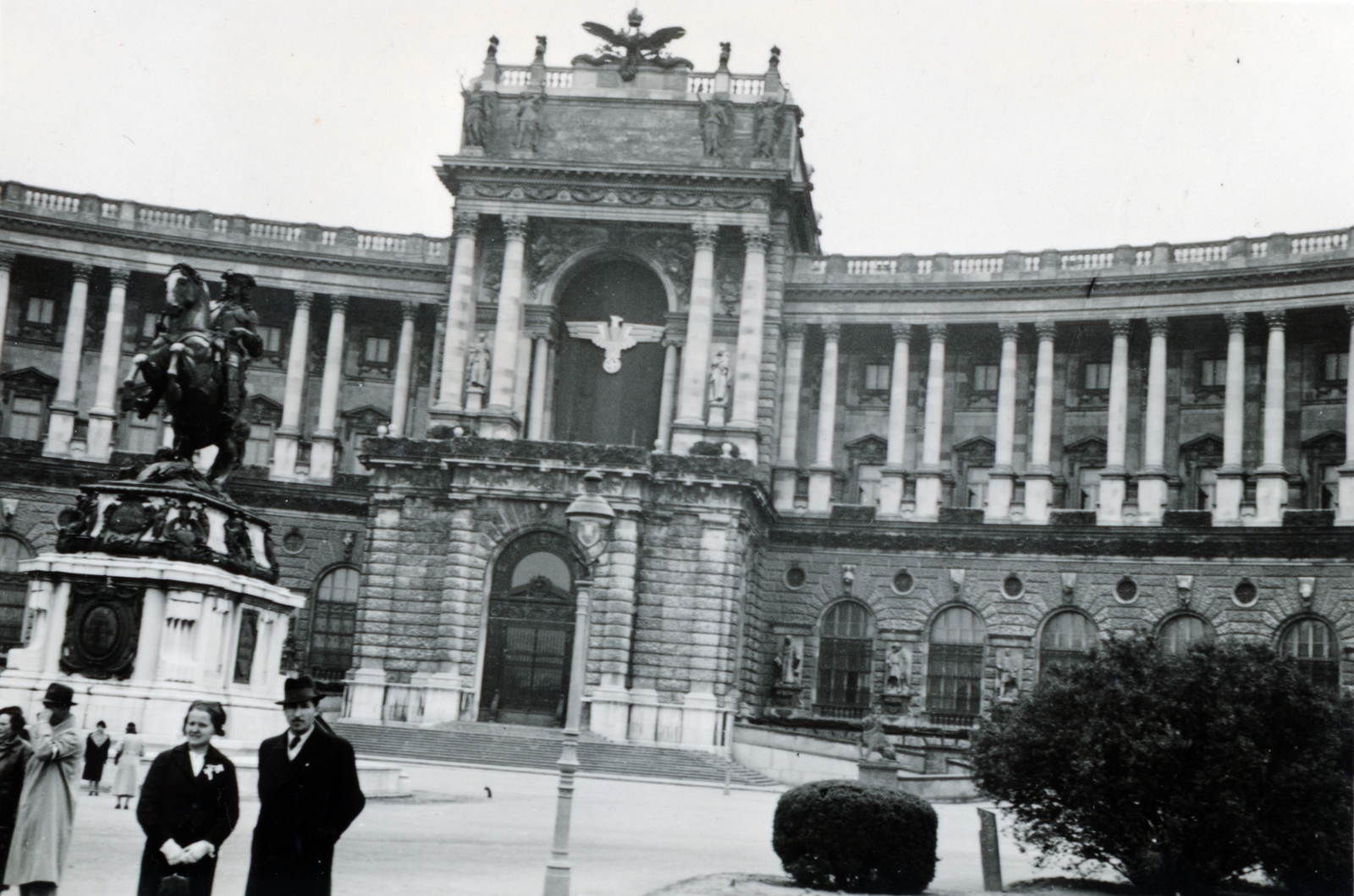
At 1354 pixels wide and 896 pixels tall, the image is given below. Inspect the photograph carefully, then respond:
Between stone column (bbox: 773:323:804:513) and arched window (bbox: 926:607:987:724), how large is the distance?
660 centimetres

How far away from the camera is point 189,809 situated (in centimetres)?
1130

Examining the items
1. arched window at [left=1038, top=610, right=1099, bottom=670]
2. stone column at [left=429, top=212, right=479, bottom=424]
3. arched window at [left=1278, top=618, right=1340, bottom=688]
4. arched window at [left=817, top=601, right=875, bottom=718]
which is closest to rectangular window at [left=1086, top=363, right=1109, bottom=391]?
arched window at [left=1038, top=610, right=1099, bottom=670]

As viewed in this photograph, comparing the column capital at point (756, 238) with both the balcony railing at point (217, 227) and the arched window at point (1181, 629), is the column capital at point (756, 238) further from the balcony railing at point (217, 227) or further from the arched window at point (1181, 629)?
the arched window at point (1181, 629)

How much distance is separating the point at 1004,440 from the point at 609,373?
1349 cm

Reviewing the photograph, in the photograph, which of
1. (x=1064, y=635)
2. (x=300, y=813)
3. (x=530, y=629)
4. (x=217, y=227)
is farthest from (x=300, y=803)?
(x=217, y=227)

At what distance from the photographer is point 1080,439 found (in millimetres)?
54844

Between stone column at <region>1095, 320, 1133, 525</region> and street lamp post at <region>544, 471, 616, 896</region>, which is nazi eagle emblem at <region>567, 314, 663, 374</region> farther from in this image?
street lamp post at <region>544, 471, 616, 896</region>

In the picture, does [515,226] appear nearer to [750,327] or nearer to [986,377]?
[750,327]

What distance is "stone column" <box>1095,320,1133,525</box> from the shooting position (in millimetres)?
51594

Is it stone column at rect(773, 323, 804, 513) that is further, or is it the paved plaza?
stone column at rect(773, 323, 804, 513)

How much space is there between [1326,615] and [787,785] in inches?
677

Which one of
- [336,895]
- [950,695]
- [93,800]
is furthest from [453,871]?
[950,695]

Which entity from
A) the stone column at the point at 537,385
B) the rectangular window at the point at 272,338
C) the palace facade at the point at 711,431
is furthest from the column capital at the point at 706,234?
the rectangular window at the point at 272,338

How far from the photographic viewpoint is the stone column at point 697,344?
51188mm
